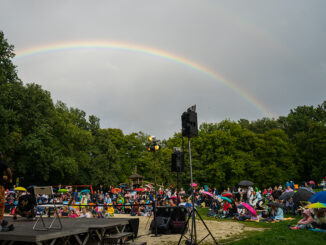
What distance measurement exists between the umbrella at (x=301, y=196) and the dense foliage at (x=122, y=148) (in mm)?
23810

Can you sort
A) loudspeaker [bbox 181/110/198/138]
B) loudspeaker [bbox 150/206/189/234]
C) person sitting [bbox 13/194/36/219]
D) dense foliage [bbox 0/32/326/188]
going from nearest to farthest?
loudspeaker [bbox 181/110/198/138], person sitting [bbox 13/194/36/219], loudspeaker [bbox 150/206/189/234], dense foliage [bbox 0/32/326/188]

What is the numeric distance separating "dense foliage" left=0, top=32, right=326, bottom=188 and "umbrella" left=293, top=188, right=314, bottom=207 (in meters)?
23.8

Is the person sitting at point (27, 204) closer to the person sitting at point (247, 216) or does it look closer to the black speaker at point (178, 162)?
the black speaker at point (178, 162)

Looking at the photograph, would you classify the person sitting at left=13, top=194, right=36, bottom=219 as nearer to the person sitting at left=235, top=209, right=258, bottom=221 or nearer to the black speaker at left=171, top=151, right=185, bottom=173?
the black speaker at left=171, top=151, right=185, bottom=173

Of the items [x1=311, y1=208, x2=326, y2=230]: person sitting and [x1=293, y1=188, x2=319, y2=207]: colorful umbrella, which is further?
[x1=293, y1=188, x2=319, y2=207]: colorful umbrella

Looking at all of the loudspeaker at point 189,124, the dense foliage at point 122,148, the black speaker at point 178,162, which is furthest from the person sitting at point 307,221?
the dense foliage at point 122,148

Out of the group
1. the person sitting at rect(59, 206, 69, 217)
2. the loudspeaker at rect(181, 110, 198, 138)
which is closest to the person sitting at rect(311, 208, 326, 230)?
the loudspeaker at rect(181, 110, 198, 138)

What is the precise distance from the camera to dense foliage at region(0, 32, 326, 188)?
1228 inches

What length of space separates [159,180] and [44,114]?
21.2 m

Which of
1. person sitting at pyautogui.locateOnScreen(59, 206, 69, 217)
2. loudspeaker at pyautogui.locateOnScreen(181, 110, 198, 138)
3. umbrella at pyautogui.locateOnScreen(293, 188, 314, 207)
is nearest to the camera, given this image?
loudspeaker at pyautogui.locateOnScreen(181, 110, 198, 138)

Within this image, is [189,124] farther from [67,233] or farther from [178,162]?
[178,162]

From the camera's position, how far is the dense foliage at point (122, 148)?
3120 centimetres

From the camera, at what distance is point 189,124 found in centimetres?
812

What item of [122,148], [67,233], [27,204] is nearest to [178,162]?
[27,204]
